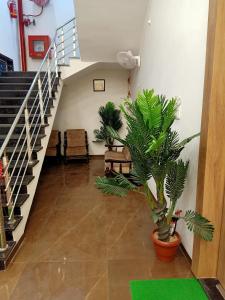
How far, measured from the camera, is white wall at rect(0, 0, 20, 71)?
4.72 m

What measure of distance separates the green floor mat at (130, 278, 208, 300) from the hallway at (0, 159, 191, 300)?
0.07m

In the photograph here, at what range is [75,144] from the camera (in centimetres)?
537

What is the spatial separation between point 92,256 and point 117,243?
12.2 inches

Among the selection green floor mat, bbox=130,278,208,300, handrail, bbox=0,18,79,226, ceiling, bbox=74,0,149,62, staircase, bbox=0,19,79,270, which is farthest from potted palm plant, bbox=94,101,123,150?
green floor mat, bbox=130,278,208,300

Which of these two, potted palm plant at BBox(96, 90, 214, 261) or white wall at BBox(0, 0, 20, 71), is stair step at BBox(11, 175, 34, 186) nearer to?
potted palm plant at BBox(96, 90, 214, 261)

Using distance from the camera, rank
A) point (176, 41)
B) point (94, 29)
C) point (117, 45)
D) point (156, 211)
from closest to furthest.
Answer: point (156, 211) → point (176, 41) → point (94, 29) → point (117, 45)

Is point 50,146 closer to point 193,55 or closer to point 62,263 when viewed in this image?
point 62,263

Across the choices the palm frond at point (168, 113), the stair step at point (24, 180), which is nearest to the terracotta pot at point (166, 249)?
the palm frond at point (168, 113)

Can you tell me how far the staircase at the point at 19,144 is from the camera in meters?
2.09

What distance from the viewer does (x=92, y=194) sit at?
350 centimetres

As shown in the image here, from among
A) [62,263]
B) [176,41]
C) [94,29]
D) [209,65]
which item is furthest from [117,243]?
[94,29]

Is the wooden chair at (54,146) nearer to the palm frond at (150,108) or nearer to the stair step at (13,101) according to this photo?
the stair step at (13,101)

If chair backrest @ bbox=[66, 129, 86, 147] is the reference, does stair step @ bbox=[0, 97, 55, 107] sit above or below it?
above

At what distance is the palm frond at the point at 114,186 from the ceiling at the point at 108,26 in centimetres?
286
